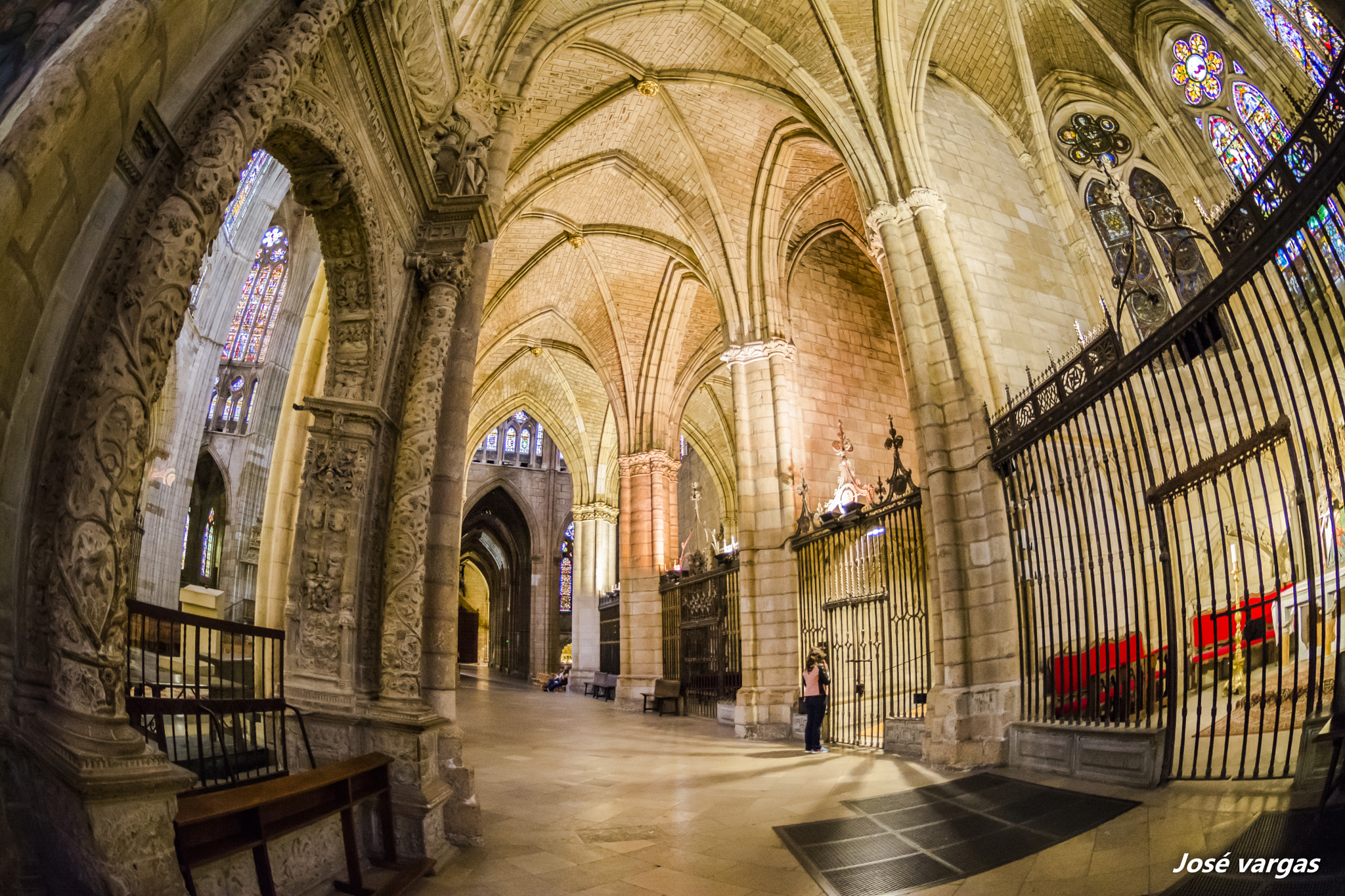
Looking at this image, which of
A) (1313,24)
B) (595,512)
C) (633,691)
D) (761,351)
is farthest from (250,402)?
(1313,24)

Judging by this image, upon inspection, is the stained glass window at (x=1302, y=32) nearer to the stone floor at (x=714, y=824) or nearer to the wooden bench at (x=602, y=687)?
the stone floor at (x=714, y=824)

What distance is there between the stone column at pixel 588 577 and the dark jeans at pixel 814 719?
44.2 ft

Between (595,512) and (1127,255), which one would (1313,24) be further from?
(595,512)

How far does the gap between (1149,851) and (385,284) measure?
18.8 feet

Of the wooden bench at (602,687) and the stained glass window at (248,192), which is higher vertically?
the stained glass window at (248,192)

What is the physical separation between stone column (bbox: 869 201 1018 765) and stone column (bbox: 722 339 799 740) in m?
3.58

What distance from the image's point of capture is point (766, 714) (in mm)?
11500

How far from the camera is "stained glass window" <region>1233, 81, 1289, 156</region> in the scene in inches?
381

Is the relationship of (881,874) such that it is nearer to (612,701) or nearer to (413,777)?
(413,777)

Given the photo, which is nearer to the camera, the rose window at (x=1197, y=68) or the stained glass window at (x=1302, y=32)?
the stained glass window at (x=1302, y=32)

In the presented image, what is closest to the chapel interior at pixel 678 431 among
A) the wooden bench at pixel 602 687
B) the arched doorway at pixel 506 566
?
the wooden bench at pixel 602 687

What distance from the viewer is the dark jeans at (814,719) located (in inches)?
358

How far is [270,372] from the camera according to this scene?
16656mm

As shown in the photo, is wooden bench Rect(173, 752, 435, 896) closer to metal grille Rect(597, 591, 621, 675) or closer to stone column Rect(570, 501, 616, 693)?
metal grille Rect(597, 591, 621, 675)
